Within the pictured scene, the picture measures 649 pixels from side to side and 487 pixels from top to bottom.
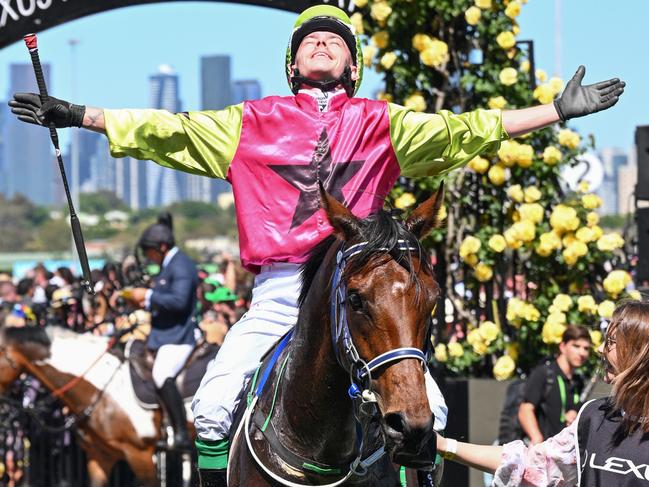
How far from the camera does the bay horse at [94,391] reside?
10.7 m

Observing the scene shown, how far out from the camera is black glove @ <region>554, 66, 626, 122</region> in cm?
456

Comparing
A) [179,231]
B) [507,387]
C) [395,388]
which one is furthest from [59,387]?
[179,231]

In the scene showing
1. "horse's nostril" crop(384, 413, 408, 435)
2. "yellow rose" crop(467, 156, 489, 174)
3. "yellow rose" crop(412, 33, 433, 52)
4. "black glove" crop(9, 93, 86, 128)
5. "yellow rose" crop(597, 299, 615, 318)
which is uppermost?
"yellow rose" crop(412, 33, 433, 52)

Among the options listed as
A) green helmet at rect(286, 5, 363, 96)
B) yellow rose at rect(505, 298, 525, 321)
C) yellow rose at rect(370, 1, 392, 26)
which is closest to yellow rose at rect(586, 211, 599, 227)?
yellow rose at rect(505, 298, 525, 321)

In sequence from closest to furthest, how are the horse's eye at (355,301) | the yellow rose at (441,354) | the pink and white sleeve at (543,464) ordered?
the horse's eye at (355,301) → the pink and white sleeve at (543,464) → the yellow rose at (441,354)

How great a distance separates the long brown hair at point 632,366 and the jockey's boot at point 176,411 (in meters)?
6.96

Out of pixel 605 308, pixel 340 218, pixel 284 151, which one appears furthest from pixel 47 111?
pixel 605 308

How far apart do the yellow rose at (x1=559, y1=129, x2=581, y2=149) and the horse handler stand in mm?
2782

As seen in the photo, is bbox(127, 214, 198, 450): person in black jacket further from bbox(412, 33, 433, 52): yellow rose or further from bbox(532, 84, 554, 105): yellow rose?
bbox(532, 84, 554, 105): yellow rose

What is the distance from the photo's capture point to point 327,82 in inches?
190

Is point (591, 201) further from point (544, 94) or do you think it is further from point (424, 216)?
point (424, 216)

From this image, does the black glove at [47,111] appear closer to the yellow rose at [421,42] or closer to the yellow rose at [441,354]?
the yellow rose at [421,42]

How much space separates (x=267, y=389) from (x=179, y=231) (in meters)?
131


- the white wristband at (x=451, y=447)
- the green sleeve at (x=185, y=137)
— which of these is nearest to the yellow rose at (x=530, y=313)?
the green sleeve at (x=185, y=137)
